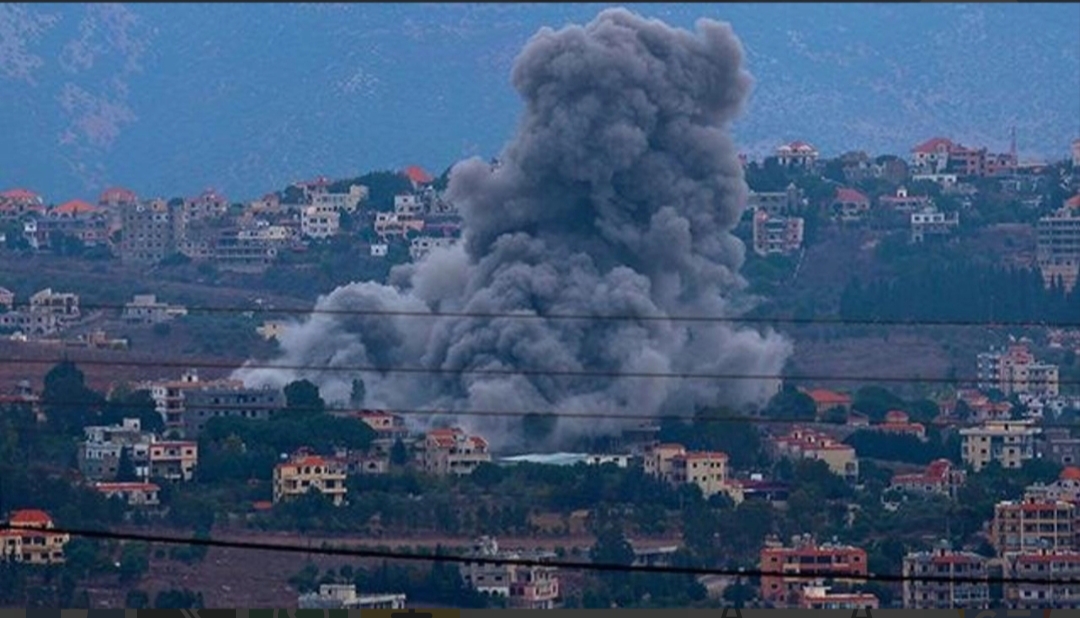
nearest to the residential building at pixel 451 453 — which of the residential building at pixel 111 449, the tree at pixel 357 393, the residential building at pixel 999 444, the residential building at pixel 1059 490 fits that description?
the residential building at pixel 111 449

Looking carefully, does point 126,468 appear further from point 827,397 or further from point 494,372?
point 827,397

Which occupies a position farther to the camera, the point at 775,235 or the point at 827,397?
the point at 775,235

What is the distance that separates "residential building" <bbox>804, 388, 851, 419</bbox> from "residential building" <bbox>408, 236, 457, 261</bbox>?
12.2m

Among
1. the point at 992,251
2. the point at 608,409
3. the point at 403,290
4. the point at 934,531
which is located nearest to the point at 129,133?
the point at 992,251

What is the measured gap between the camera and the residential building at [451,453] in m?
45.2

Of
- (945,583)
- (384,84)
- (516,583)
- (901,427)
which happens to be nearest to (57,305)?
(901,427)

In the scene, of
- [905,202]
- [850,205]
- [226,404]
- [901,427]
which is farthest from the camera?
[905,202]

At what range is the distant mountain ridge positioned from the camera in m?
114

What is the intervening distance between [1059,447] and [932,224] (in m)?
24.4

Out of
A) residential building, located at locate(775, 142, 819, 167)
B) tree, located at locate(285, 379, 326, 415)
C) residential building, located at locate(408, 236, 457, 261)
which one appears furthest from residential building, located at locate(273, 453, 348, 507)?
residential building, located at locate(775, 142, 819, 167)

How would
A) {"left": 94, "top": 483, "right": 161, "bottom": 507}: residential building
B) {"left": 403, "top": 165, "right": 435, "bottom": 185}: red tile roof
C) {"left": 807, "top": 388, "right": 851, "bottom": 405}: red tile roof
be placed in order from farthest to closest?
{"left": 403, "top": 165, "right": 435, "bottom": 185}: red tile roof
{"left": 807, "top": 388, "right": 851, "bottom": 405}: red tile roof
{"left": 94, "top": 483, "right": 161, "bottom": 507}: residential building

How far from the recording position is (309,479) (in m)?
43.6

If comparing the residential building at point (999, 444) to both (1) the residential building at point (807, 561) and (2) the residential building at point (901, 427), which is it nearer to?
(2) the residential building at point (901, 427)

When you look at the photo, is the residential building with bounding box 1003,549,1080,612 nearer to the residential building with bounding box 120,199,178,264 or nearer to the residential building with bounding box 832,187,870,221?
the residential building with bounding box 120,199,178,264
